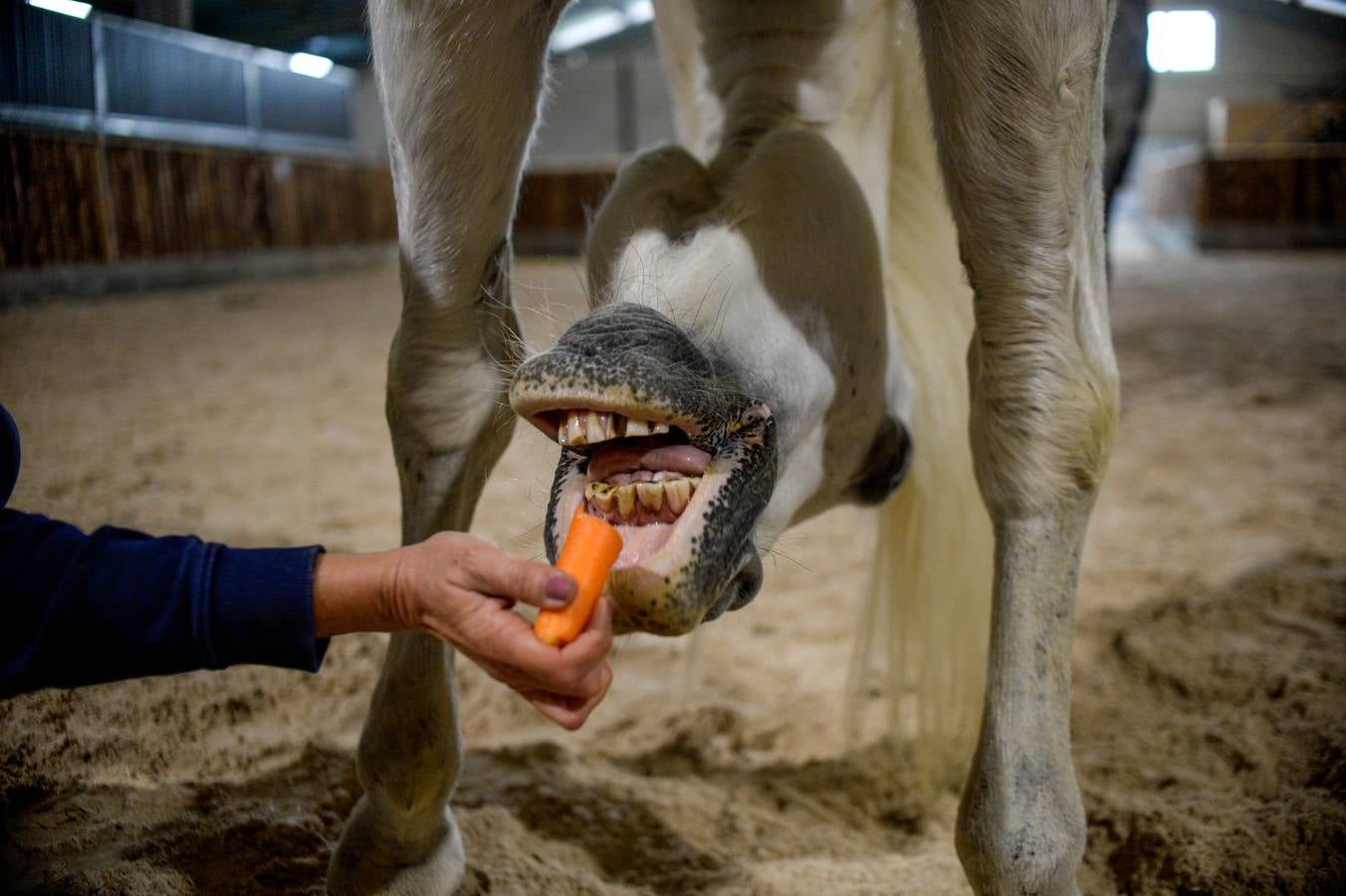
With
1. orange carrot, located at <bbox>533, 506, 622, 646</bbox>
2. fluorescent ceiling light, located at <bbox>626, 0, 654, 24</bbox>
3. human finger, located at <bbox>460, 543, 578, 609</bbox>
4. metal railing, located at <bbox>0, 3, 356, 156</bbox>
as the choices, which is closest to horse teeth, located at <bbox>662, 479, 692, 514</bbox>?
orange carrot, located at <bbox>533, 506, 622, 646</bbox>

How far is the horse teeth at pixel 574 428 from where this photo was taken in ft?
3.30

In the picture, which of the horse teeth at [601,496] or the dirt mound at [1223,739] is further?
the dirt mound at [1223,739]

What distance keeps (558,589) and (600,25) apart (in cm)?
1886

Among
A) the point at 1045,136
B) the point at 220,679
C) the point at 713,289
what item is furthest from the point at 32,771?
the point at 1045,136

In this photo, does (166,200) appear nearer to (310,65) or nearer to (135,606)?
(135,606)

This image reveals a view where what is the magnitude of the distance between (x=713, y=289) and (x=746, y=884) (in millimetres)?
794

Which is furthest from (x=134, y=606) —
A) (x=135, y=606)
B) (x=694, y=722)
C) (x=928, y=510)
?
(x=928, y=510)

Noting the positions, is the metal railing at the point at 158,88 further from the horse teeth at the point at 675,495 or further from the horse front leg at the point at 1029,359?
the horse front leg at the point at 1029,359

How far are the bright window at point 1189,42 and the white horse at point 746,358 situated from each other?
65.2 feet

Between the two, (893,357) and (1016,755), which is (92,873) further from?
(893,357)

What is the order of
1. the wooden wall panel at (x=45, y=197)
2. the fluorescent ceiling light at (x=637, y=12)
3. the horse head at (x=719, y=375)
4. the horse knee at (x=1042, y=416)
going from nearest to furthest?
1. the horse head at (x=719, y=375)
2. the horse knee at (x=1042, y=416)
3. the wooden wall panel at (x=45, y=197)
4. the fluorescent ceiling light at (x=637, y=12)

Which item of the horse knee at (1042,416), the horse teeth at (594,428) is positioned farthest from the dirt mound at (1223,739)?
the horse teeth at (594,428)

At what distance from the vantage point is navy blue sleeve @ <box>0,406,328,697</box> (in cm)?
90

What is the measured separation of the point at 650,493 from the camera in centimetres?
103
